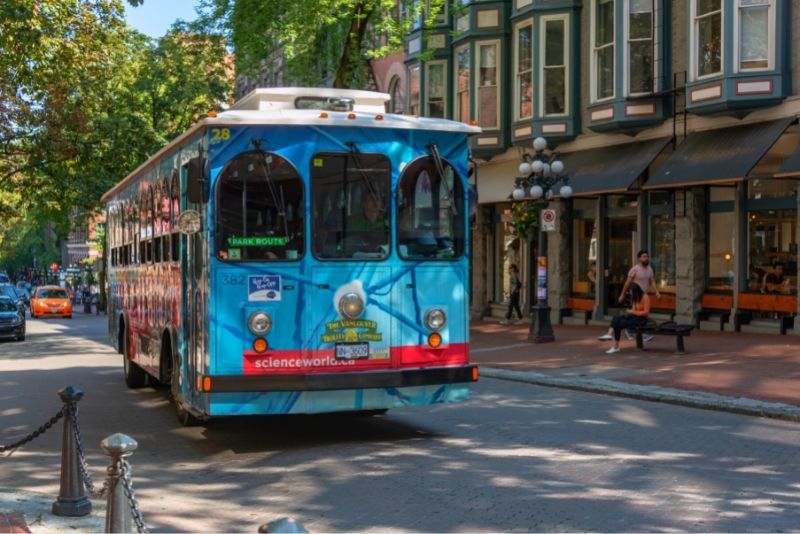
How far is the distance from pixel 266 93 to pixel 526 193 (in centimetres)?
1452

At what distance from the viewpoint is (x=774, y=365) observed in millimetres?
15906

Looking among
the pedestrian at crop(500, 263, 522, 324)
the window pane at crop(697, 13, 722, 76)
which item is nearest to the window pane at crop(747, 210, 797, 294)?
the window pane at crop(697, 13, 722, 76)

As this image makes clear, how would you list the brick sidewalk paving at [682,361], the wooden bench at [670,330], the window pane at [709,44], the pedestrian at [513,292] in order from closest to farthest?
the brick sidewalk paving at [682,361], the wooden bench at [670,330], the window pane at [709,44], the pedestrian at [513,292]

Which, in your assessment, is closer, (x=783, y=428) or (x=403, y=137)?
(x=403, y=137)

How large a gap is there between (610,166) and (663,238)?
85.2 inches

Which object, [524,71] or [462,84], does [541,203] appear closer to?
[524,71]

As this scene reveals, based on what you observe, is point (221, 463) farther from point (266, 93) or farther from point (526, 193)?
point (526, 193)

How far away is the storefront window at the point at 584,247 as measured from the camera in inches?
1076

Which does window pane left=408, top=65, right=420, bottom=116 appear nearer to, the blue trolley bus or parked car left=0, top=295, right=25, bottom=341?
parked car left=0, top=295, right=25, bottom=341

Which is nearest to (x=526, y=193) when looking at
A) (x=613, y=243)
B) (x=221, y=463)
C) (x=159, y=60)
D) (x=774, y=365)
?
(x=613, y=243)

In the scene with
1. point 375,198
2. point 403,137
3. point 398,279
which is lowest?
point 398,279

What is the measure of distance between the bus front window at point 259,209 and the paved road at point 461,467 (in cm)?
198

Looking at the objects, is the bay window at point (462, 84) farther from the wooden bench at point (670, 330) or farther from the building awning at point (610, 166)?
the wooden bench at point (670, 330)

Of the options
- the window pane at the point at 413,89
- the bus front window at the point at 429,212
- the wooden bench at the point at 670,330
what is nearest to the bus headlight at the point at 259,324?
the bus front window at the point at 429,212
